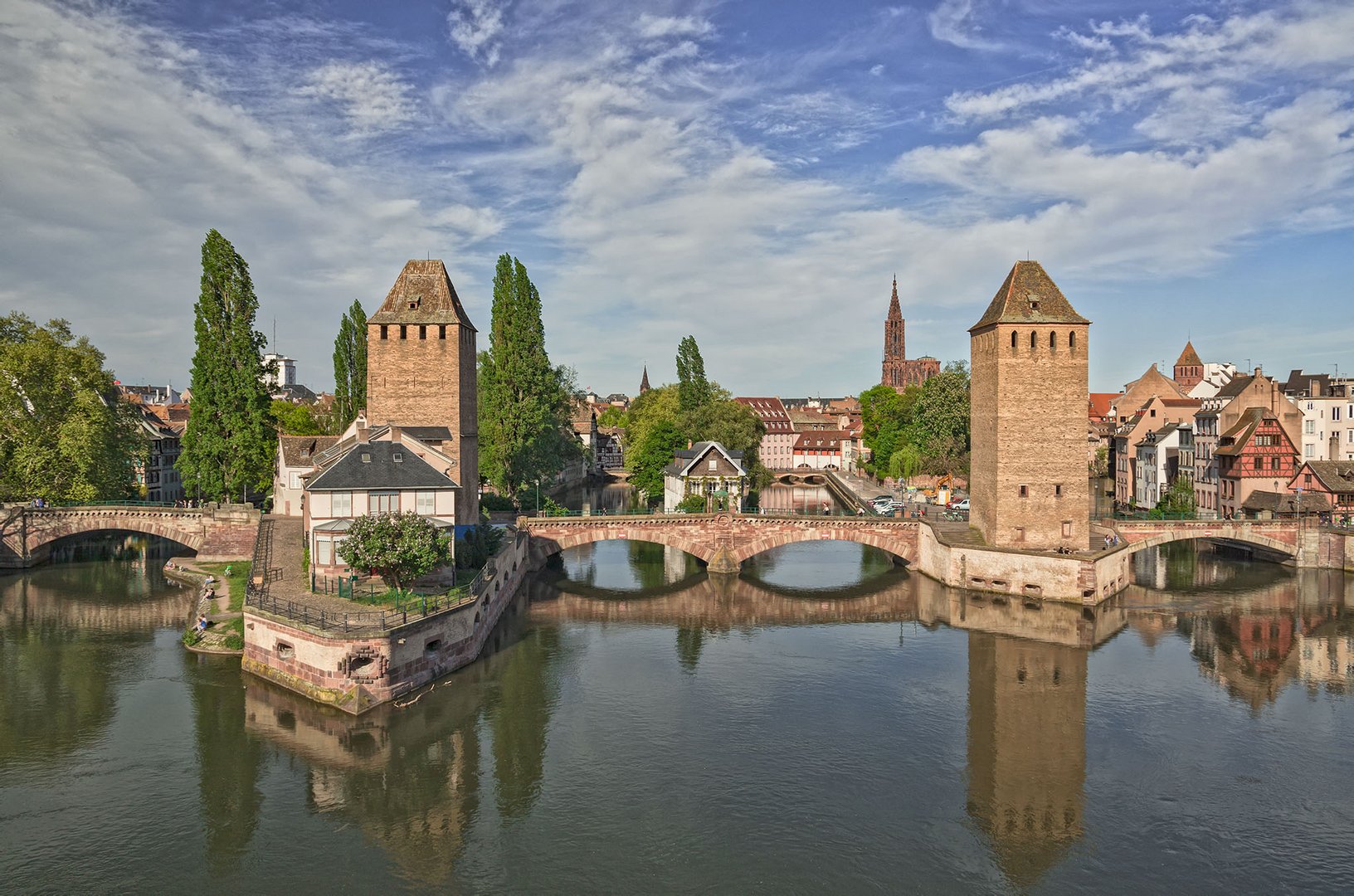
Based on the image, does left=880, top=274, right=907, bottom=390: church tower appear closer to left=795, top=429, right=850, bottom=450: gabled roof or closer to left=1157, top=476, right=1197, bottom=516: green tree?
left=795, top=429, right=850, bottom=450: gabled roof

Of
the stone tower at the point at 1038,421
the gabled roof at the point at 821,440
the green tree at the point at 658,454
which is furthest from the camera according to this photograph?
the gabled roof at the point at 821,440

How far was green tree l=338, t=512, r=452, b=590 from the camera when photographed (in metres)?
30.8

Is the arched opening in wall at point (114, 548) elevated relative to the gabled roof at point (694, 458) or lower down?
lower down

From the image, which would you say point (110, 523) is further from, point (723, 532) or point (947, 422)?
point (947, 422)

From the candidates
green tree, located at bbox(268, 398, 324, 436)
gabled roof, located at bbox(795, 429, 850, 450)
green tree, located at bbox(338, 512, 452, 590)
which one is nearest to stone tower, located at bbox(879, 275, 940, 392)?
gabled roof, located at bbox(795, 429, 850, 450)

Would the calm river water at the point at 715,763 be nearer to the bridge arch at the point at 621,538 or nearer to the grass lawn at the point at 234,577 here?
the grass lawn at the point at 234,577

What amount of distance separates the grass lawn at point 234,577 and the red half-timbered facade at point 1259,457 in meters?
59.5

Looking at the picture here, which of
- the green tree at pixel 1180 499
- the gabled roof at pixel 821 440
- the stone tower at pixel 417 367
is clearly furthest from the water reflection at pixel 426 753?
the gabled roof at pixel 821 440

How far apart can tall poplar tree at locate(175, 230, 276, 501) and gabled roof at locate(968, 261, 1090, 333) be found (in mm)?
42234

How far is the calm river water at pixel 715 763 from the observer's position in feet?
63.6

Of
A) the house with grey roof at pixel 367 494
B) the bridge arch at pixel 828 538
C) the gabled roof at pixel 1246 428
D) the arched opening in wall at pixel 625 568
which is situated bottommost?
the arched opening in wall at pixel 625 568

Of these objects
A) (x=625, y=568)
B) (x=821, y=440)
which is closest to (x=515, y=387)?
(x=625, y=568)

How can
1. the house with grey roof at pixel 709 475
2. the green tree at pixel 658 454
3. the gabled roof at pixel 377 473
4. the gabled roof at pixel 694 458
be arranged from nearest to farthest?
the gabled roof at pixel 377 473
the house with grey roof at pixel 709 475
the gabled roof at pixel 694 458
the green tree at pixel 658 454

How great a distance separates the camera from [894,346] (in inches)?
7092
